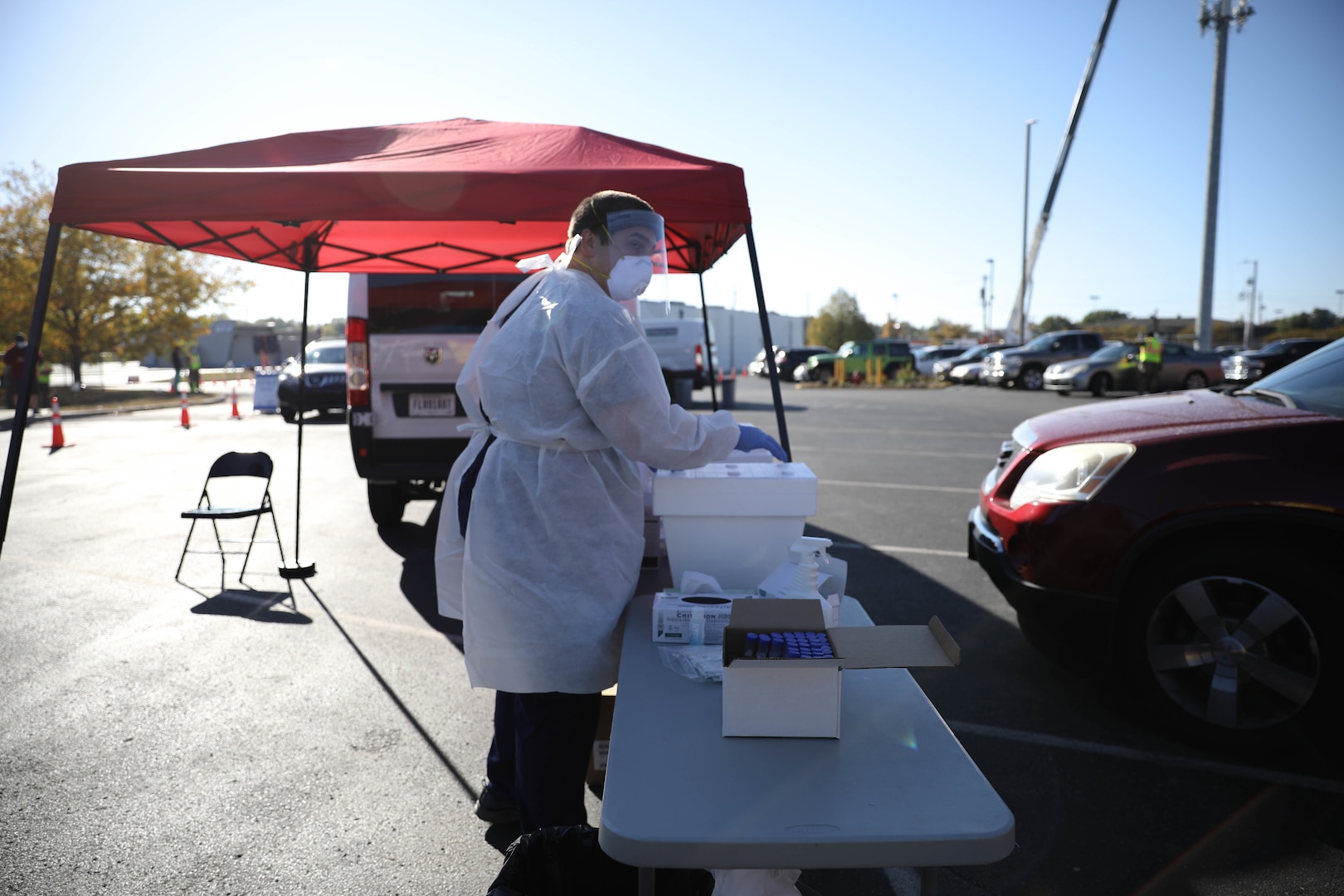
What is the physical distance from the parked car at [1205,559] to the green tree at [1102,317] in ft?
359

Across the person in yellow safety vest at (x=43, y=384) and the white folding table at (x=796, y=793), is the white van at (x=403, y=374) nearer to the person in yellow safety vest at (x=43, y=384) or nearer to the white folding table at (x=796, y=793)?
the white folding table at (x=796, y=793)

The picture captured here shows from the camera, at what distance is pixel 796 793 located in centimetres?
144

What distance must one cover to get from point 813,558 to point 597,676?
63 cm

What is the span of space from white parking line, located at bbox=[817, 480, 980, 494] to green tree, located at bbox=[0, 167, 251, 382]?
23.4m

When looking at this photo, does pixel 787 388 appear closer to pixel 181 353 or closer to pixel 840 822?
pixel 181 353

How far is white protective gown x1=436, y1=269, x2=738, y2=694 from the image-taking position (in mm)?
2104

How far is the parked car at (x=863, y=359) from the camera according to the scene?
31.8 metres

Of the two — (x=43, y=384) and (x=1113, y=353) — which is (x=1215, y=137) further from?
(x=43, y=384)

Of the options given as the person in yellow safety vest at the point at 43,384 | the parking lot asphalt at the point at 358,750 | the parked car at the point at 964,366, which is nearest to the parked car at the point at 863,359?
the parked car at the point at 964,366

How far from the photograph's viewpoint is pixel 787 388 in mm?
30438

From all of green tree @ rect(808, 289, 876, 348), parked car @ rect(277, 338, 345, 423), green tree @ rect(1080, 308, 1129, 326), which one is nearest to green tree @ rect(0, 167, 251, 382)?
parked car @ rect(277, 338, 345, 423)

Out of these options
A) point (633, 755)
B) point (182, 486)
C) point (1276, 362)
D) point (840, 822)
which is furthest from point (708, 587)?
point (1276, 362)

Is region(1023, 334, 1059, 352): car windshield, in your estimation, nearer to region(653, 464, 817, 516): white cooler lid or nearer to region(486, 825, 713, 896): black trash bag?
region(653, 464, 817, 516): white cooler lid

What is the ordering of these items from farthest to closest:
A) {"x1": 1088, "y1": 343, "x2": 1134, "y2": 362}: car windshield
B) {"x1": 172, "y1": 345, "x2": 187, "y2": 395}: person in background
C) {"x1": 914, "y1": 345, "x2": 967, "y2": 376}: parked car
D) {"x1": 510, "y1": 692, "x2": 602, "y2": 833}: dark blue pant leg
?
{"x1": 914, "y1": 345, "x2": 967, "y2": 376}: parked car < {"x1": 172, "y1": 345, "x2": 187, "y2": 395}: person in background < {"x1": 1088, "y1": 343, "x2": 1134, "y2": 362}: car windshield < {"x1": 510, "y1": 692, "x2": 602, "y2": 833}: dark blue pant leg
